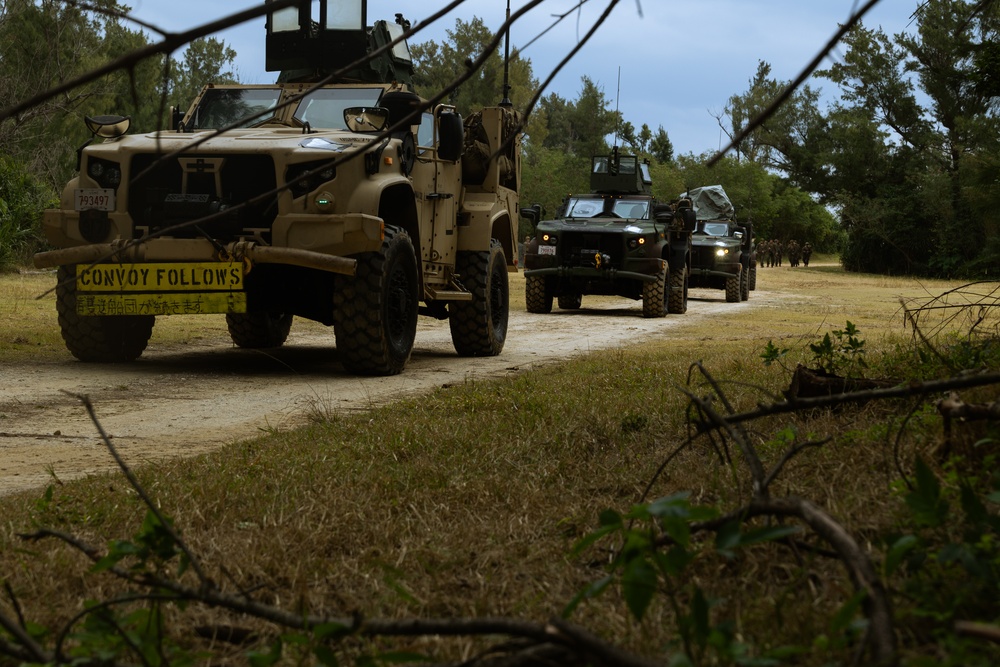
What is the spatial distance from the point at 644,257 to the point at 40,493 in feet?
48.4

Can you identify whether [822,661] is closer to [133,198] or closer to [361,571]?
[361,571]

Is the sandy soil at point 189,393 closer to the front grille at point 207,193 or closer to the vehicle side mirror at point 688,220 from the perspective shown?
the front grille at point 207,193

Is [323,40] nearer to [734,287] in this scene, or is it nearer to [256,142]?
[256,142]

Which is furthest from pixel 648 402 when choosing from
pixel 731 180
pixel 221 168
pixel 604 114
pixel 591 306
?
pixel 604 114

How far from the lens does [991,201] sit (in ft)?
19.1

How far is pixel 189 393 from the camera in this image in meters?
7.78

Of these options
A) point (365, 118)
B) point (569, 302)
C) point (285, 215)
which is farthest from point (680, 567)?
point (569, 302)

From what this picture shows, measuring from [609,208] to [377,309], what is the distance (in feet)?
39.1

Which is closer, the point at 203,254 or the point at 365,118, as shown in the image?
the point at 203,254

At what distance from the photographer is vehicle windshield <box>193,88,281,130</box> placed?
32.4ft

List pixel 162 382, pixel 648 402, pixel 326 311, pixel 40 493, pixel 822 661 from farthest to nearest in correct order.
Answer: pixel 326 311 < pixel 162 382 < pixel 648 402 < pixel 40 493 < pixel 822 661

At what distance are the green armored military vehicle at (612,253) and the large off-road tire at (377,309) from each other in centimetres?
843

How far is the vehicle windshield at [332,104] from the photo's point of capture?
962cm

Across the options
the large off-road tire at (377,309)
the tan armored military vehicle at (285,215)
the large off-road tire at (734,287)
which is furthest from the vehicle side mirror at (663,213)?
the large off-road tire at (377,309)
